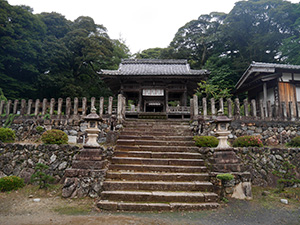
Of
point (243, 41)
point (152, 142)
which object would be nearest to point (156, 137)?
point (152, 142)

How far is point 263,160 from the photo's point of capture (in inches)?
259

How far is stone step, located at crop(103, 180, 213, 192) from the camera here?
499cm

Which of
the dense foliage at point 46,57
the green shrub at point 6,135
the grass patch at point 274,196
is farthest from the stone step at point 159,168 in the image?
the dense foliage at point 46,57

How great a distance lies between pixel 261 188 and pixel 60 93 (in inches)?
760

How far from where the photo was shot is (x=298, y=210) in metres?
4.53

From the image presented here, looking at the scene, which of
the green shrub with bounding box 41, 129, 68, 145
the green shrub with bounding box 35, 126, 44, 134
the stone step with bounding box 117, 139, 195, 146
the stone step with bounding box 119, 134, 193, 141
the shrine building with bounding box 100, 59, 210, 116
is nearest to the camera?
the green shrub with bounding box 41, 129, 68, 145

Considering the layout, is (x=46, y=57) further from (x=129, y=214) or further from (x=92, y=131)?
(x=129, y=214)

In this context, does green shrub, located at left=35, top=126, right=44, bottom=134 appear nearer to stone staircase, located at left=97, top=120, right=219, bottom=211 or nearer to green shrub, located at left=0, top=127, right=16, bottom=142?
green shrub, located at left=0, top=127, right=16, bottom=142

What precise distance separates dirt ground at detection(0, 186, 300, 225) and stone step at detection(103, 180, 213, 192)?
2.04 ft

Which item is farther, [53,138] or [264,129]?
[264,129]

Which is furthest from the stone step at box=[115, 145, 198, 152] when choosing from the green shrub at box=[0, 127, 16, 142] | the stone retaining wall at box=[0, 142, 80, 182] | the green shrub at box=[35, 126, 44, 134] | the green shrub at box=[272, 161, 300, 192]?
the green shrub at box=[35, 126, 44, 134]

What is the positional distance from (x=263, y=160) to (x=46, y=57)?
22.4 meters

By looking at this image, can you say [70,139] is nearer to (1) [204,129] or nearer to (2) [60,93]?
(1) [204,129]

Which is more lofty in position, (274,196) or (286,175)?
(286,175)
